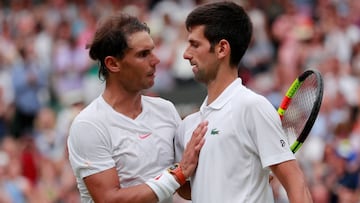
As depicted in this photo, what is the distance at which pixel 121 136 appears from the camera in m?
6.64

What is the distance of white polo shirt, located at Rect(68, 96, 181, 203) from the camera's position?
21.5ft

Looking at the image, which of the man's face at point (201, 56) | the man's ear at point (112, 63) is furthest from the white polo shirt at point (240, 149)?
the man's ear at point (112, 63)

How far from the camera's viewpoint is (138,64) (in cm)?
671

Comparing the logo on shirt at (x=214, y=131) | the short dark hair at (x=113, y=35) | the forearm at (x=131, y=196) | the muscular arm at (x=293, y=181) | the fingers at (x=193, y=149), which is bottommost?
the forearm at (x=131, y=196)

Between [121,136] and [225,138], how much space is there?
706mm

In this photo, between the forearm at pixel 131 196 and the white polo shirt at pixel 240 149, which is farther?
the forearm at pixel 131 196

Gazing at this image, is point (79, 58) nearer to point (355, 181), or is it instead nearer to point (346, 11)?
point (346, 11)

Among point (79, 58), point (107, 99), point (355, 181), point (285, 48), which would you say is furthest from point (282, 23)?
point (107, 99)

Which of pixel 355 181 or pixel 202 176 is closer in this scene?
pixel 202 176

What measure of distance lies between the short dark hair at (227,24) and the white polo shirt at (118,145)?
0.71 meters

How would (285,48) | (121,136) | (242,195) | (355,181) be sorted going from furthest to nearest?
(285,48), (355,181), (121,136), (242,195)

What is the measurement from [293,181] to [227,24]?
95 centimetres

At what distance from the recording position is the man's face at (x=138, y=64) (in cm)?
672

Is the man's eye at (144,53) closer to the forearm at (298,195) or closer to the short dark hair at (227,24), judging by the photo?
the short dark hair at (227,24)
